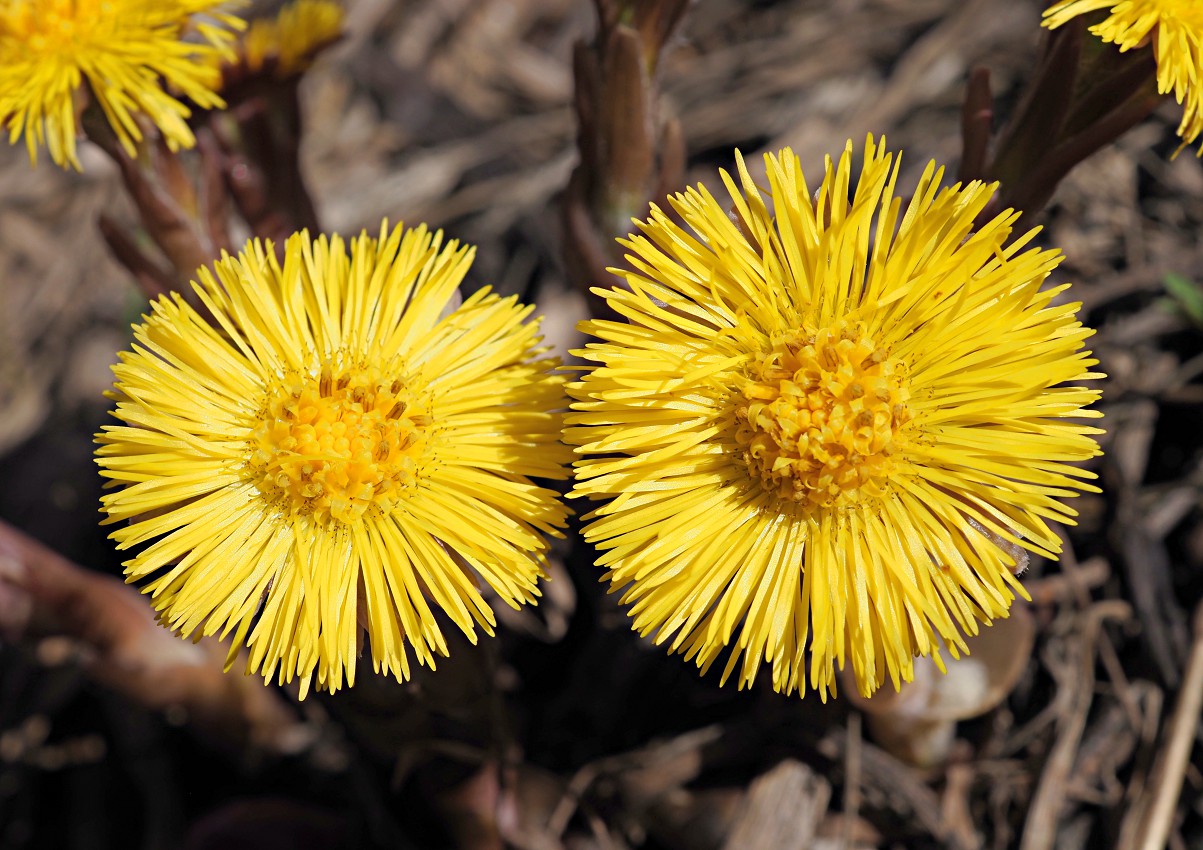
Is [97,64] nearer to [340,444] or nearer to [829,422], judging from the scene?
[340,444]

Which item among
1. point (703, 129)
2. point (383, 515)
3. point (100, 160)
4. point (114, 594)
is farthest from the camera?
point (100, 160)

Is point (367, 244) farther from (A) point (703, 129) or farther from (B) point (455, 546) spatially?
(A) point (703, 129)

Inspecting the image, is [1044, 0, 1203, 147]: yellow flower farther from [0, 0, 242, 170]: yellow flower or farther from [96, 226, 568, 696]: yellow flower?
[0, 0, 242, 170]: yellow flower

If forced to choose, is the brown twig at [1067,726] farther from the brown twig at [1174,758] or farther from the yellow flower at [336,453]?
the yellow flower at [336,453]

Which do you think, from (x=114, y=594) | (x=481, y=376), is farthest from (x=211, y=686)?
(x=481, y=376)

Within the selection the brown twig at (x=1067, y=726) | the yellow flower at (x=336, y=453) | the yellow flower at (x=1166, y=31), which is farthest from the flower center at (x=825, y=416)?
the brown twig at (x=1067, y=726)

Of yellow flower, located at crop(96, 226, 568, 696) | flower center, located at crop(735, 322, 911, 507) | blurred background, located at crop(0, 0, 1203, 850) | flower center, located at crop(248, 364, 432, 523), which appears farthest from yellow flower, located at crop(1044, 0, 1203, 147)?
flower center, located at crop(248, 364, 432, 523)

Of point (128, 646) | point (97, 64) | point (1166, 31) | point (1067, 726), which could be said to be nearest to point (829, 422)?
point (1166, 31)
